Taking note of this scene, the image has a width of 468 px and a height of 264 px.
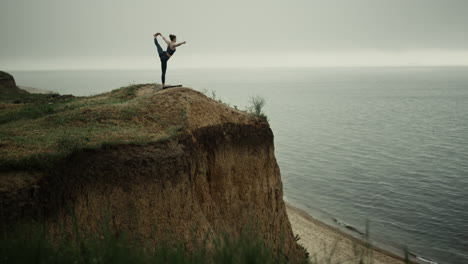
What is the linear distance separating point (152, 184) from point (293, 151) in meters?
42.5

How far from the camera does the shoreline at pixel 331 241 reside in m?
25.2

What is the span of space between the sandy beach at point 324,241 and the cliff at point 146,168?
8.25 meters

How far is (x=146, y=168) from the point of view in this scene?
12.7 meters

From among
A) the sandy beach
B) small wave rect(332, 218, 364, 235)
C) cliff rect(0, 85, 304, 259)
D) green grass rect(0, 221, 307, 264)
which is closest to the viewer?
green grass rect(0, 221, 307, 264)

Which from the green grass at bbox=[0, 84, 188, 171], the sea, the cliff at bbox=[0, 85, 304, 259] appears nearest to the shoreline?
the sea

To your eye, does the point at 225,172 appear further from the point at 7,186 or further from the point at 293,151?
the point at 293,151

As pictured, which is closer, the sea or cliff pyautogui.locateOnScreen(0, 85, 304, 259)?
cliff pyautogui.locateOnScreen(0, 85, 304, 259)

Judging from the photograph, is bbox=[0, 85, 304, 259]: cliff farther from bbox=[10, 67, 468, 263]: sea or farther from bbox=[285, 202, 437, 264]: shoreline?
bbox=[285, 202, 437, 264]: shoreline

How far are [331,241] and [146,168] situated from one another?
18682mm

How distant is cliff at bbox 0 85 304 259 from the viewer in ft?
35.3

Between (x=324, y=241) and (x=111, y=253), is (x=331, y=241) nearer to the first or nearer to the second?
(x=324, y=241)

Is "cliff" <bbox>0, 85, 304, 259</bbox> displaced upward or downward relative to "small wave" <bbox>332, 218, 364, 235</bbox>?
upward

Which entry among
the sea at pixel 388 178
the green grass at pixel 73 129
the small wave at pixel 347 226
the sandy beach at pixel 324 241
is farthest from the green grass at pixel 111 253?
the small wave at pixel 347 226

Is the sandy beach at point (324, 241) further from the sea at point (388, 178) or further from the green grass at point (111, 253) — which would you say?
the green grass at point (111, 253)
